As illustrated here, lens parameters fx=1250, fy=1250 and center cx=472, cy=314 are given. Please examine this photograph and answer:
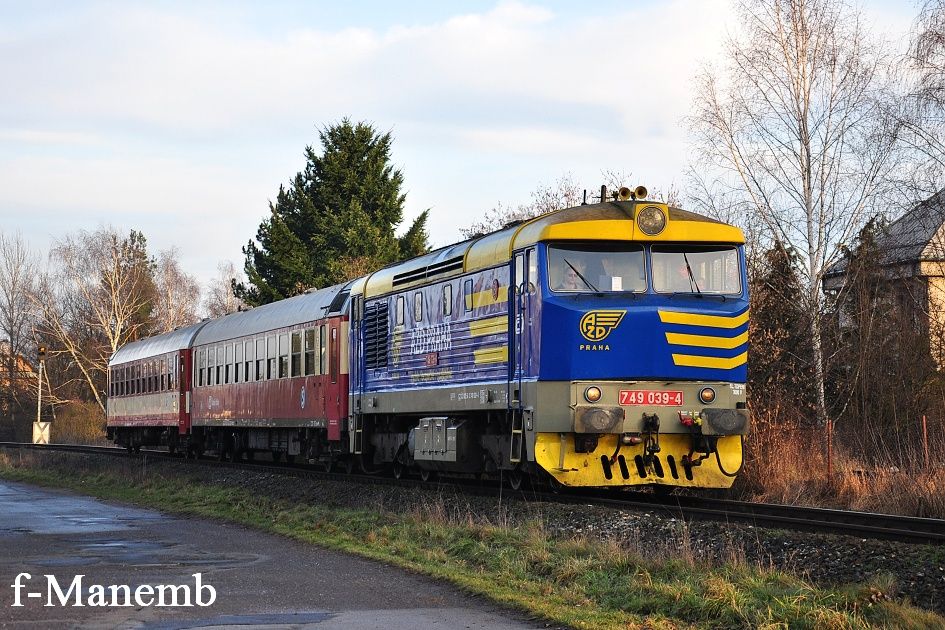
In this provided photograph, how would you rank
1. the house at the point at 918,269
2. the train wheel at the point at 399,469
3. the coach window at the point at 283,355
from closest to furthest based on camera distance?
the train wheel at the point at 399,469 → the house at the point at 918,269 → the coach window at the point at 283,355

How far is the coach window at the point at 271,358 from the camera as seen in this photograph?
26.7m

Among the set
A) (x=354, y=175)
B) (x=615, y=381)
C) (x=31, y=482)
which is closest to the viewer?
(x=615, y=381)

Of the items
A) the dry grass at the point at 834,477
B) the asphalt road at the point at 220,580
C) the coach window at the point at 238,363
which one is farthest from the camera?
the coach window at the point at 238,363

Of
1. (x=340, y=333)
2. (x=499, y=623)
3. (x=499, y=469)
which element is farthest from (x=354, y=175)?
(x=499, y=623)

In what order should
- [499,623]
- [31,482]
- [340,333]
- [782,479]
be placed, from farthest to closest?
[31,482] < [340,333] < [782,479] < [499,623]

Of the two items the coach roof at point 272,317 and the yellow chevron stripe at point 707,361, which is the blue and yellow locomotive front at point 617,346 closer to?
the yellow chevron stripe at point 707,361

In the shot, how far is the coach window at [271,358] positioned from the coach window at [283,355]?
252 millimetres

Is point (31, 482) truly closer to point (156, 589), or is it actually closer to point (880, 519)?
point (156, 589)

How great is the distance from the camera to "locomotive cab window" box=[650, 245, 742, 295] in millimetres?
15500

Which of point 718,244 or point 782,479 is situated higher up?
point 718,244

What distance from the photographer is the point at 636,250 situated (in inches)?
611

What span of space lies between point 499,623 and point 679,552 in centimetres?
252

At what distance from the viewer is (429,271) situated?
733 inches

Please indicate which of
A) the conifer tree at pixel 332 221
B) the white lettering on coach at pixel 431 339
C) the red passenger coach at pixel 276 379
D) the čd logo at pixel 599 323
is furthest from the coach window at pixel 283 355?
the conifer tree at pixel 332 221
